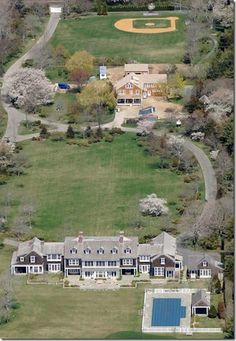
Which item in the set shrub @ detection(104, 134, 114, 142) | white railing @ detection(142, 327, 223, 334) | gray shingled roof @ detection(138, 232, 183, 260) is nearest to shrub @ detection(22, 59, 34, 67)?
shrub @ detection(104, 134, 114, 142)

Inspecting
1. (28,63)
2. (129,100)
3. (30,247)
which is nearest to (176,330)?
(30,247)

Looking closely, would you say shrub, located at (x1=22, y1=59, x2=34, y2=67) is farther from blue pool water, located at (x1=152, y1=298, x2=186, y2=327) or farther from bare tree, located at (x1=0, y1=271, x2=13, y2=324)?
blue pool water, located at (x1=152, y1=298, x2=186, y2=327)

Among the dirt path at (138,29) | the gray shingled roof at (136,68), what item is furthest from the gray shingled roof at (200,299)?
the dirt path at (138,29)

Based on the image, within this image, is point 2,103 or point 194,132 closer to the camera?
point 194,132

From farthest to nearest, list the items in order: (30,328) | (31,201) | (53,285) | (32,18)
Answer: (32,18)
(31,201)
(53,285)
(30,328)

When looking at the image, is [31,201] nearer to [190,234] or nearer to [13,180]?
[13,180]

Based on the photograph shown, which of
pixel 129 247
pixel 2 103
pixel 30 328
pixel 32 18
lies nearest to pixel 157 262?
pixel 129 247
